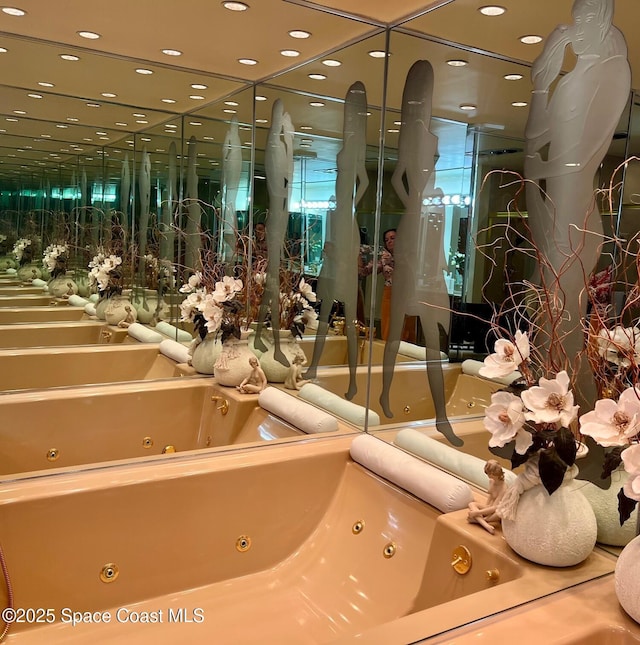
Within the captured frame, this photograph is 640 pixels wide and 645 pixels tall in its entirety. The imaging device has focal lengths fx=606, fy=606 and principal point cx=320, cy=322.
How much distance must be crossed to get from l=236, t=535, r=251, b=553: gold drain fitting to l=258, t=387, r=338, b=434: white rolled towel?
0.45m

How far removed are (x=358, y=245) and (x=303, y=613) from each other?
1.22 meters

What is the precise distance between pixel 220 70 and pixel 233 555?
71.9 inches

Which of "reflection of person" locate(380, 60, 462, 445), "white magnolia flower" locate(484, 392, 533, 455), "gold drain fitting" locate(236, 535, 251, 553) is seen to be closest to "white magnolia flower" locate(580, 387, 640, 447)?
"white magnolia flower" locate(484, 392, 533, 455)

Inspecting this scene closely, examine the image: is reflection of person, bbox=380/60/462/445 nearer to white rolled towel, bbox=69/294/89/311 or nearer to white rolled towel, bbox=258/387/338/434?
white rolled towel, bbox=258/387/338/434

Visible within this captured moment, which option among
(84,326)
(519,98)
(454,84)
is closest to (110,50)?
(84,326)

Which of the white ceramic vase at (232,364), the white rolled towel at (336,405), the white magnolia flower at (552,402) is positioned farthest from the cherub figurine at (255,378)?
the white magnolia flower at (552,402)

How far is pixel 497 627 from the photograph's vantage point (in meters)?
1.11

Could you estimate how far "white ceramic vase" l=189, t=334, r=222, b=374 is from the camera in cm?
253

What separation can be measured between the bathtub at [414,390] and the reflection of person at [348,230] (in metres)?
0.08

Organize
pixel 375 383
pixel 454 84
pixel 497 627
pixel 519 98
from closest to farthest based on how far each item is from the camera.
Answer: pixel 497 627 < pixel 519 98 < pixel 454 84 < pixel 375 383

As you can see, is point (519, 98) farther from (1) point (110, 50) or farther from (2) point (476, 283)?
(1) point (110, 50)

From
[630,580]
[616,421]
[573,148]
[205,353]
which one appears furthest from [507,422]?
[205,353]

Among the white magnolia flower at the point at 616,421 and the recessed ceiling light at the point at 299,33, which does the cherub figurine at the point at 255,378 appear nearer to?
the recessed ceiling light at the point at 299,33

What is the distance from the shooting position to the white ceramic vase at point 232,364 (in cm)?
245
